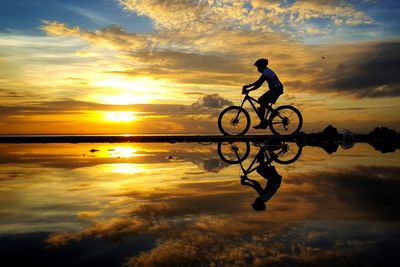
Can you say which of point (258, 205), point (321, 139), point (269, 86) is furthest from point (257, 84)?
point (258, 205)

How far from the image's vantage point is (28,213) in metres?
6.17

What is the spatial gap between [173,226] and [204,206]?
140 centimetres

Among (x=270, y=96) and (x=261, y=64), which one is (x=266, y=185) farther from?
(x=270, y=96)

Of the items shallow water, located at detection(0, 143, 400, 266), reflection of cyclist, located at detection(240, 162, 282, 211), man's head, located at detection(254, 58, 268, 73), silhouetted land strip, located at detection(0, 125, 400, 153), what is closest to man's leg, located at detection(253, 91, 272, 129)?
man's head, located at detection(254, 58, 268, 73)

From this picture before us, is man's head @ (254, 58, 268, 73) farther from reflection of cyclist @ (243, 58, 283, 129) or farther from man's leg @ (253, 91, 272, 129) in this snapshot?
man's leg @ (253, 91, 272, 129)

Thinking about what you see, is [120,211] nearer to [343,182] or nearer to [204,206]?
[204,206]

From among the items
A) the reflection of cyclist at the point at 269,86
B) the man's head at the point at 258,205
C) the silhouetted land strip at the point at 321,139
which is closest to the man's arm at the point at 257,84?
the reflection of cyclist at the point at 269,86

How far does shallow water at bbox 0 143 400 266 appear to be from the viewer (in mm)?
4160

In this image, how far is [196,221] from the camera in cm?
558

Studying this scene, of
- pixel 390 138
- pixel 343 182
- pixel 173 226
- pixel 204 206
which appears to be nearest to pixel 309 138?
pixel 390 138

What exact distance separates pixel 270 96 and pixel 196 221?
1316cm

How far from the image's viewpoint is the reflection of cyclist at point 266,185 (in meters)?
6.91

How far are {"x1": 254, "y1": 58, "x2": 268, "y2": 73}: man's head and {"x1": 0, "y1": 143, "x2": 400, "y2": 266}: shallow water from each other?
7946 mm

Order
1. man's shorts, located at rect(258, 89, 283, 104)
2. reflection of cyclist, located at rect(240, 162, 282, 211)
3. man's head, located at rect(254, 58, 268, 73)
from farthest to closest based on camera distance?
man's shorts, located at rect(258, 89, 283, 104), man's head, located at rect(254, 58, 268, 73), reflection of cyclist, located at rect(240, 162, 282, 211)
